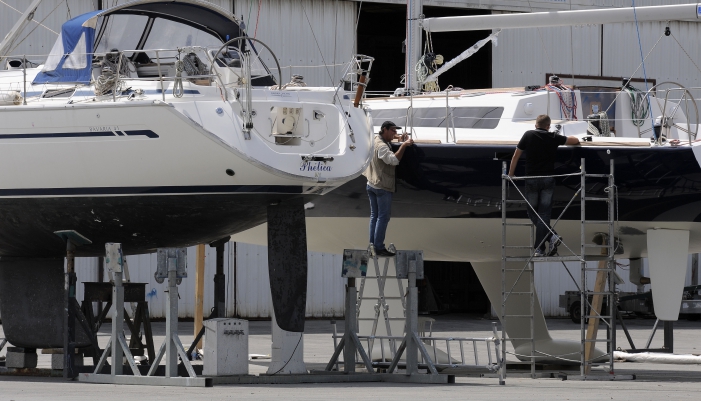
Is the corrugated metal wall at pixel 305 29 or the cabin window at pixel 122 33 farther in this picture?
the corrugated metal wall at pixel 305 29

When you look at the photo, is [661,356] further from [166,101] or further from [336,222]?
[166,101]

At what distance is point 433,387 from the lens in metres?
8.89

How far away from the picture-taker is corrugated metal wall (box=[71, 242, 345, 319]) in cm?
1958

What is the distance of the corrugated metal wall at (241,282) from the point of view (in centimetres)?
1958

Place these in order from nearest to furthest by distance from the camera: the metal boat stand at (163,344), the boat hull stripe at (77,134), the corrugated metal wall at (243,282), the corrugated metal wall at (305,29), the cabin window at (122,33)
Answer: the metal boat stand at (163,344) → the boat hull stripe at (77,134) → the cabin window at (122,33) → the corrugated metal wall at (243,282) → the corrugated metal wall at (305,29)

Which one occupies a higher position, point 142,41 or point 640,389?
point 142,41

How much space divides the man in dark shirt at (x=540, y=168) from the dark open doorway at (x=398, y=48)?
11837 mm

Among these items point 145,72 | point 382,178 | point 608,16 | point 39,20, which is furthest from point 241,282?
point 145,72

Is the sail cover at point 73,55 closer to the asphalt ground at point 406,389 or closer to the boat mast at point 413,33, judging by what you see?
the asphalt ground at point 406,389

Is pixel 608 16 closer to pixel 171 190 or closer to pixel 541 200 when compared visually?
pixel 541 200

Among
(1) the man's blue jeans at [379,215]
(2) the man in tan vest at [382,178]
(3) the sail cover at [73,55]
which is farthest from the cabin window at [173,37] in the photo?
(1) the man's blue jeans at [379,215]

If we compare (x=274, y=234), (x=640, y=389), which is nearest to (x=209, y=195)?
(x=274, y=234)

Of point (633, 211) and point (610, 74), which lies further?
point (610, 74)

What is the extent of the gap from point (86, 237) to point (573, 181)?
5137 mm
